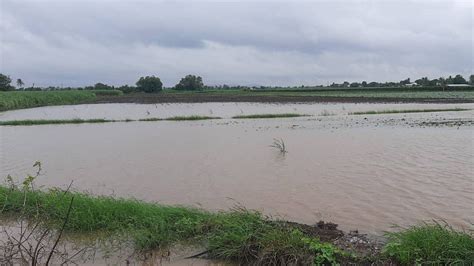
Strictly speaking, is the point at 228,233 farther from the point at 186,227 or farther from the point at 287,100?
the point at 287,100

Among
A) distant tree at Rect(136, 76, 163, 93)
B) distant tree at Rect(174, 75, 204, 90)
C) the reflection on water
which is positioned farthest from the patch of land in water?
distant tree at Rect(174, 75, 204, 90)

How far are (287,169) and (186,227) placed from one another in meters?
5.31

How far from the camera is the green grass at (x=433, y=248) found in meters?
4.11

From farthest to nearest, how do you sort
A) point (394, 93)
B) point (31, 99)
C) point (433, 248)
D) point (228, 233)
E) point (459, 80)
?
point (459, 80)
point (394, 93)
point (31, 99)
point (228, 233)
point (433, 248)

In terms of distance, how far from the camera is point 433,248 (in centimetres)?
429

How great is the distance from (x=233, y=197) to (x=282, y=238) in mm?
3311

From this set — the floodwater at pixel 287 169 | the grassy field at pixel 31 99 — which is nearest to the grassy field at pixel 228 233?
the floodwater at pixel 287 169

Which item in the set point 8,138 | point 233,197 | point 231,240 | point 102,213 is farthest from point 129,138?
point 231,240

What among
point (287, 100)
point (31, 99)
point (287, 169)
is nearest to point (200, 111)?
point (287, 100)

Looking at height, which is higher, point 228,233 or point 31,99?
point 31,99

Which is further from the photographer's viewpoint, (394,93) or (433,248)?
(394,93)

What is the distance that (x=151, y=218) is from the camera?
5.68 meters

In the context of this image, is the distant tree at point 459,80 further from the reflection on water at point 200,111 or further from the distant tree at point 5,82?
the distant tree at point 5,82

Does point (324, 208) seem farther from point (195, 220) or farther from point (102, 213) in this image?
point (102, 213)
